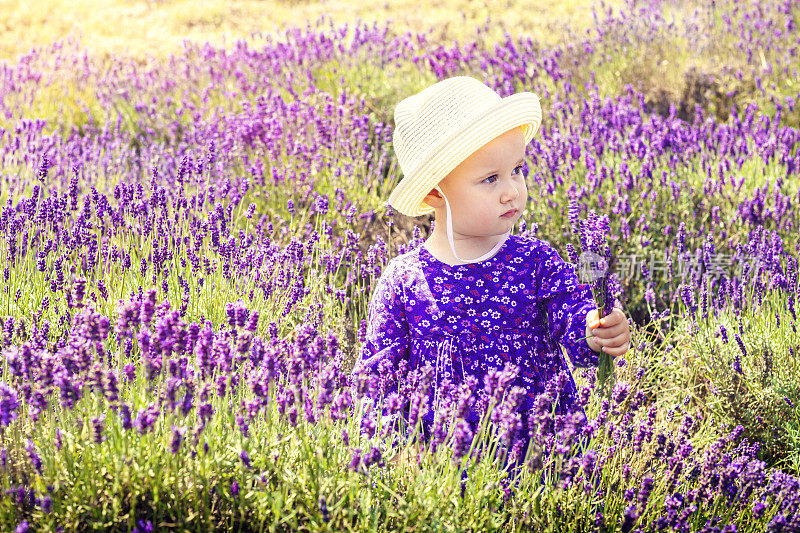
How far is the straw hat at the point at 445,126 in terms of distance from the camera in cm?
212

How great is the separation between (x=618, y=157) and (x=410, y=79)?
1975 mm

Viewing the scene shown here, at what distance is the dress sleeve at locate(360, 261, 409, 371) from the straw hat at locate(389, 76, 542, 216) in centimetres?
25

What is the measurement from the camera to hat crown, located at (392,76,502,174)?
7.41 feet

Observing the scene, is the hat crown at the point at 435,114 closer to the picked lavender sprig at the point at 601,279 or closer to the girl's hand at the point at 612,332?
the picked lavender sprig at the point at 601,279

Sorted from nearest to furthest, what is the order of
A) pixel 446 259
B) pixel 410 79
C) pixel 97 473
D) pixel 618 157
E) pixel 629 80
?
pixel 97 473, pixel 446 259, pixel 618 157, pixel 410 79, pixel 629 80

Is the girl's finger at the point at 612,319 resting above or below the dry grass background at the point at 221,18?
below

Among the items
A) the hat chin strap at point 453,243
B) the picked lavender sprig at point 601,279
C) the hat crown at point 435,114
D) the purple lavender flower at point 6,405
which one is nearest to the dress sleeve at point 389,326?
the hat chin strap at point 453,243

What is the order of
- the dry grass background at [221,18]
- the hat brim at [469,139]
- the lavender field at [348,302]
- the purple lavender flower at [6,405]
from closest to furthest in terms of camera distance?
the purple lavender flower at [6,405], the lavender field at [348,302], the hat brim at [469,139], the dry grass background at [221,18]

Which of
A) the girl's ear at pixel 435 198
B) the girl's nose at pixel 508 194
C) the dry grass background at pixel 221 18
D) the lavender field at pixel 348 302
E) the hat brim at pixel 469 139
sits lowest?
the lavender field at pixel 348 302

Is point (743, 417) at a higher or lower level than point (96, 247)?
lower

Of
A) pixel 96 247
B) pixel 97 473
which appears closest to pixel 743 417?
pixel 97 473

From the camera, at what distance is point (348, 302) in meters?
3.42

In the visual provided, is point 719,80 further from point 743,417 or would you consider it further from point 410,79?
point 743,417

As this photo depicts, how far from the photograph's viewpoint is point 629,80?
6043 millimetres
